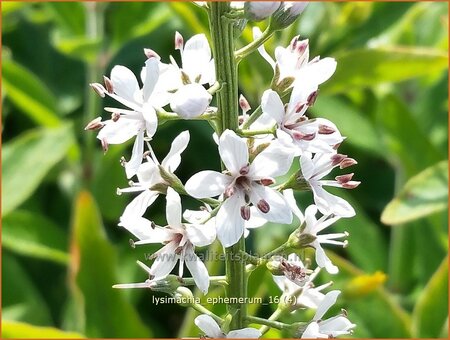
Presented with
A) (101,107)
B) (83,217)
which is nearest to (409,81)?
(101,107)

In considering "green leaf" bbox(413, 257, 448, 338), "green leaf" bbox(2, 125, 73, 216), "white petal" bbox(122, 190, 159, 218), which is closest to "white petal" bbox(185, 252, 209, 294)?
"white petal" bbox(122, 190, 159, 218)

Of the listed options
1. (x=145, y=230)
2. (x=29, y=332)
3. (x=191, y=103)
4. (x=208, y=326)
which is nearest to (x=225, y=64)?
(x=191, y=103)

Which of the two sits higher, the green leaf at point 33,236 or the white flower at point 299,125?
the white flower at point 299,125

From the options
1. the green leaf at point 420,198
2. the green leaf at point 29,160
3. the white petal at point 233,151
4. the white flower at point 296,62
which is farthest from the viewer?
the green leaf at point 29,160

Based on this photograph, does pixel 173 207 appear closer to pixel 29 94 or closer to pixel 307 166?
pixel 307 166

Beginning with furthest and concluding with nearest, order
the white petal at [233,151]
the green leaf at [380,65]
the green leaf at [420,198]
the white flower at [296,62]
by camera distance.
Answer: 1. the green leaf at [380,65]
2. the green leaf at [420,198]
3. the white flower at [296,62]
4. the white petal at [233,151]

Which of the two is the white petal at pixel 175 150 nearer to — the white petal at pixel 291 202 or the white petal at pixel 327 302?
the white petal at pixel 291 202

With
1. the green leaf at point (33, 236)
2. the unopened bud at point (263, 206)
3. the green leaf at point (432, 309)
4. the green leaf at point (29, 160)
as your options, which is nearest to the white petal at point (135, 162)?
the unopened bud at point (263, 206)
